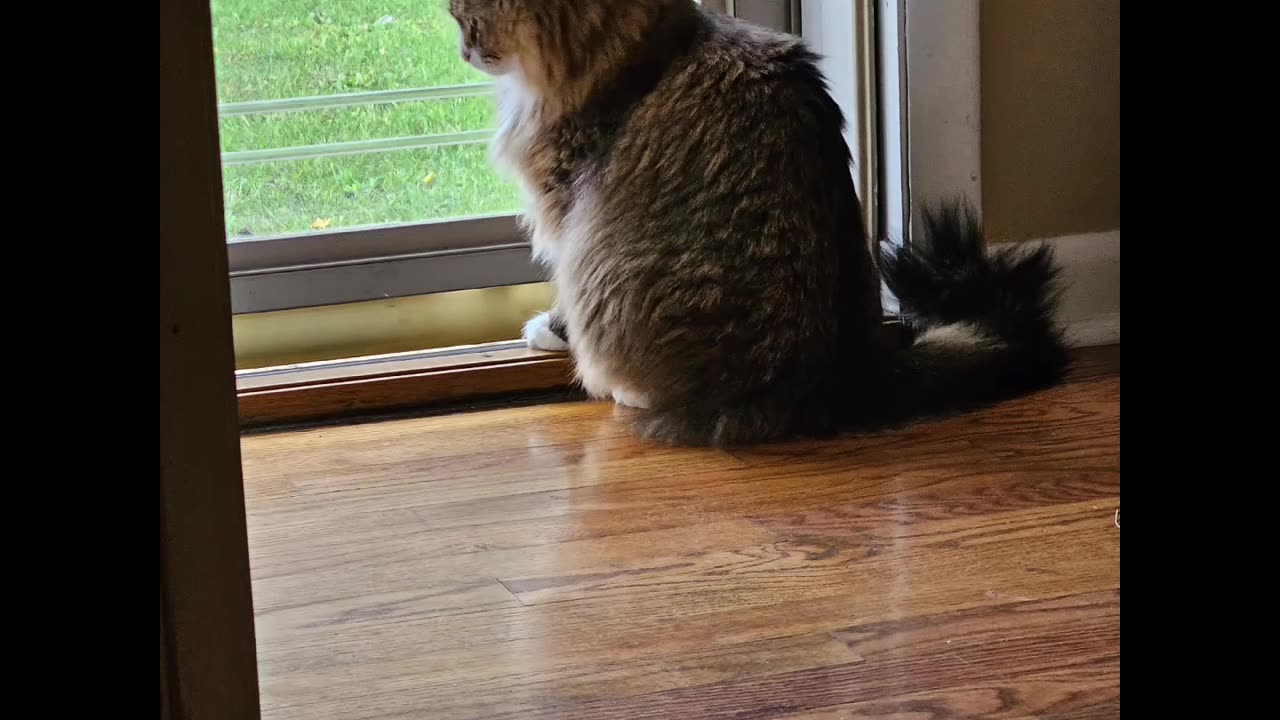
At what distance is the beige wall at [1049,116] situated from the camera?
208 centimetres

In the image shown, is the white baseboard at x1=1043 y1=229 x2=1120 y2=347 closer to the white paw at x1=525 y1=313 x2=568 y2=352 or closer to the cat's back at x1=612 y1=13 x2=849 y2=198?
the cat's back at x1=612 y1=13 x2=849 y2=198

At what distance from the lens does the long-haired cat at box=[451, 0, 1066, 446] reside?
5.76 ft

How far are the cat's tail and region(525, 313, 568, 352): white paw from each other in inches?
20.6

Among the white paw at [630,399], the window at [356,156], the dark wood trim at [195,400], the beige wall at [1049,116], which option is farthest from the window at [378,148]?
the dark wood trim at [195,400]

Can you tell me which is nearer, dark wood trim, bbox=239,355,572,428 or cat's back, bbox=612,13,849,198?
cat's back, bbox=612,13,849,198

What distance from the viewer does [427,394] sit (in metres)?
2.06

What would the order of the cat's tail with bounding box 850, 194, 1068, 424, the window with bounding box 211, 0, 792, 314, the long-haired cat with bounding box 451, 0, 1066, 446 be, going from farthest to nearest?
the window with bounding box 211, 0, 792, 314, the cat's tail with bounding box 850, 194, 1068, 424, the long-haired cat with bounding box 451, 0, 1066, 446

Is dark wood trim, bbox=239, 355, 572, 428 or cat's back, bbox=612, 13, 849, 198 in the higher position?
cat's back, bbox=612, 13, 849, 198

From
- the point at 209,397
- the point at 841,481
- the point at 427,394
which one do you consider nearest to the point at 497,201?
the point at 427,394

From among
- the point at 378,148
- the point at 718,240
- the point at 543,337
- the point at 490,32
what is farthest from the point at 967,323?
the point at 378,148

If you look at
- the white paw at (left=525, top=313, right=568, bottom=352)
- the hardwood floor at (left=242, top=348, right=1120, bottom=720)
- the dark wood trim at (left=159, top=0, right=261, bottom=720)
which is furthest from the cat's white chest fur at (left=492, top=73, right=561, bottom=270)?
the dark wood trim at (left=159, top=0, right=261, bottom=720)

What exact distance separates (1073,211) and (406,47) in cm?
117

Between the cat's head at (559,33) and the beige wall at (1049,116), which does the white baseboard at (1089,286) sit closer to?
the beige wall at (1049,116)
